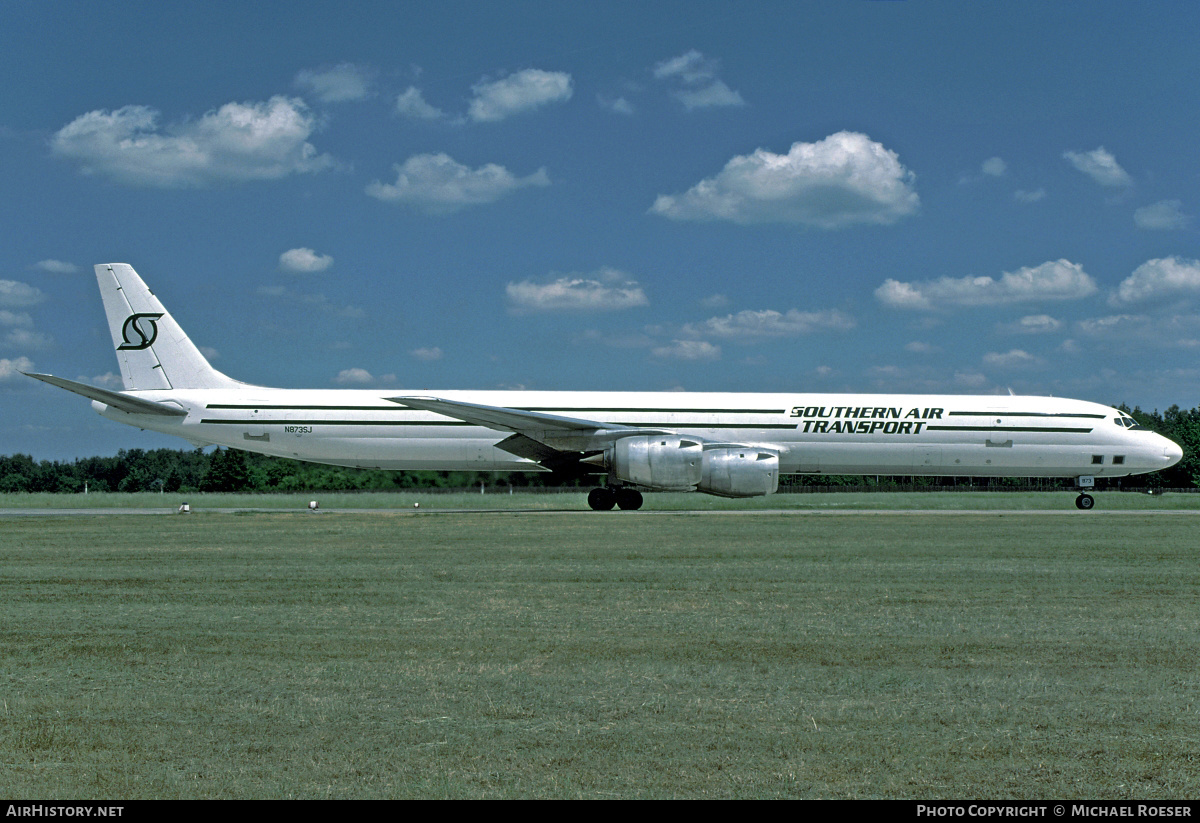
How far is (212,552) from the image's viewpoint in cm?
1461

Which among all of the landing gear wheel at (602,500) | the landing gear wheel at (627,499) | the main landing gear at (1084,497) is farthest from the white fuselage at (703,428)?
the landing gear wheel at (602,500)

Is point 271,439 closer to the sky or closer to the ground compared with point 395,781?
closer to the sky

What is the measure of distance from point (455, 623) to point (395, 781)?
390 centimetres

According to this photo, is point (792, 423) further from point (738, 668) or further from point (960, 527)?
point (738, 668)

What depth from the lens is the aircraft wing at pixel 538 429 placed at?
995 inches

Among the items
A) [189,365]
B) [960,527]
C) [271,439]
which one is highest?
[189,365]

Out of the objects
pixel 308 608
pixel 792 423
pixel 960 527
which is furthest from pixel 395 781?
pixel 792 423

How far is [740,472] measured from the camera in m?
24.6

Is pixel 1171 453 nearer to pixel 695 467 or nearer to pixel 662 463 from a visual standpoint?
pixel 695 467

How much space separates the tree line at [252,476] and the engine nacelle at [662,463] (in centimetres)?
298

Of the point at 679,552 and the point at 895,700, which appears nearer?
the point at 895,700

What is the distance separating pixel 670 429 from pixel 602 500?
2.77 m

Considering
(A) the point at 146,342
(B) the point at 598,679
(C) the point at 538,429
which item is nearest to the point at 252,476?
(A) the point at 146,342

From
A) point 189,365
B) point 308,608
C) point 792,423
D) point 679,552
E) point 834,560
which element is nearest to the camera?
point 308,608
